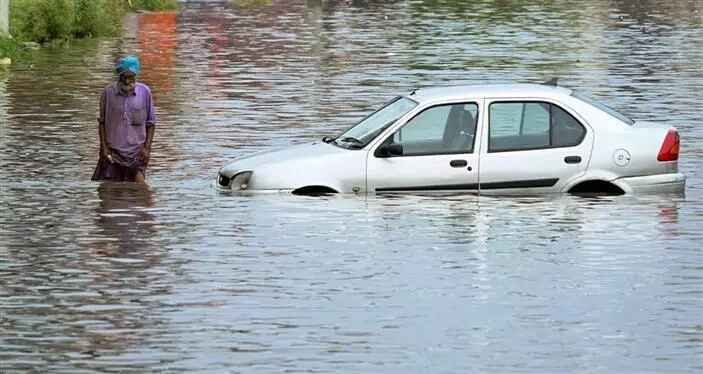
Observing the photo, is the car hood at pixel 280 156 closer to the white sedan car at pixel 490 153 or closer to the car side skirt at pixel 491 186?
the white sedan car at pixel 490 153

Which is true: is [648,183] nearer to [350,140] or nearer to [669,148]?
[669,148]

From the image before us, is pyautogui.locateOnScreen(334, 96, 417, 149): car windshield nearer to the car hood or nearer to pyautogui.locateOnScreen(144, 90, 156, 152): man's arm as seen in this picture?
the car hood

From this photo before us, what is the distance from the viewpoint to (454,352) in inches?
450

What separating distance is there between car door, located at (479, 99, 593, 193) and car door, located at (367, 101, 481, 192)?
5.6 inches

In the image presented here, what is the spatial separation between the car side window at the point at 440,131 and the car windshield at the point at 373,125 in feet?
0.61

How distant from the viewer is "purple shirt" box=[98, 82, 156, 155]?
18.4m

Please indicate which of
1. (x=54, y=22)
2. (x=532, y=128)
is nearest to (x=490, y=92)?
(x=532, y=128)

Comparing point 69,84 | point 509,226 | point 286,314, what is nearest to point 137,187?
point 509,226

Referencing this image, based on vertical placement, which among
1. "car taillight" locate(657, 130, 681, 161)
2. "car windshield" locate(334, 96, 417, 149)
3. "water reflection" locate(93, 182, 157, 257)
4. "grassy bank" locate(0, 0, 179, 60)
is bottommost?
"grassy bank" locate(0, 0, 179, 60)

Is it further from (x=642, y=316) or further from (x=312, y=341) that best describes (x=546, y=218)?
(x=312, y=341)

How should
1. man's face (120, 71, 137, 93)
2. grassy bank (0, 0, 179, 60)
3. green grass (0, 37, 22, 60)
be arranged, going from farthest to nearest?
1. grassy bank (0, 0, 179, 60)
2. green grass (0, 37, 22, 60)
3. man's face (120, 71, 137, 93)

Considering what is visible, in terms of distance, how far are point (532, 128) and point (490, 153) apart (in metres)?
0.47

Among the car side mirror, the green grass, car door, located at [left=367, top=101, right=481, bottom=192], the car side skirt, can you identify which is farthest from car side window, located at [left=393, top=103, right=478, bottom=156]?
the green grass

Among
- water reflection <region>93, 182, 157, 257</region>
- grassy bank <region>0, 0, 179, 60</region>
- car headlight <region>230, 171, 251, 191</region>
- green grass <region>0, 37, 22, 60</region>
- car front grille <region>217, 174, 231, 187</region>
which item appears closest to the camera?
water reflection <region>93, 182, 157, 257</region>
